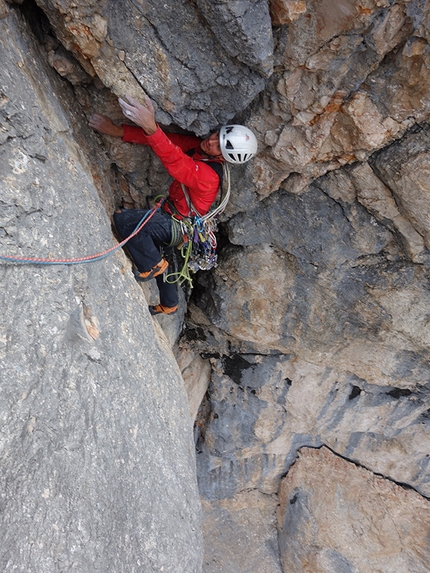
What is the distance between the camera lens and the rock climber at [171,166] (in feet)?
9.84

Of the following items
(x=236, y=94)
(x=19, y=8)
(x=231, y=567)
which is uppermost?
(x=236, y=94)

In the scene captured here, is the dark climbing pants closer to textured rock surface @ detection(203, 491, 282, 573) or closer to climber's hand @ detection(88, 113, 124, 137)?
climber's hand @ detection(88, 113, 124, 137)

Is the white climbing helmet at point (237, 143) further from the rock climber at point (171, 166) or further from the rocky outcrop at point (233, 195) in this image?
the rocky outcrop at point (233, 195)

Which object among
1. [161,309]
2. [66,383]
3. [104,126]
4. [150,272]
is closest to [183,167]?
[104,126]

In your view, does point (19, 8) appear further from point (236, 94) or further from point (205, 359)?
point (205, 359)

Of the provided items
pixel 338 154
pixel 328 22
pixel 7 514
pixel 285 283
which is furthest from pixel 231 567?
pixel 328 22

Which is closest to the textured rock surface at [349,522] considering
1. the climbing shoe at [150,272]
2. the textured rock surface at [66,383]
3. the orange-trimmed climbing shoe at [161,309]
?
the orange-trimmed climbing shoe at [161,309]

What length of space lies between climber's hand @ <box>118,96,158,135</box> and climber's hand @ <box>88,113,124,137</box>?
1.43 ft

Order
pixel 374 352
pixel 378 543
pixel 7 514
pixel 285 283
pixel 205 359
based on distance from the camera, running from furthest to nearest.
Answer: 1. pixel 378 543
2. pixel 205 359
3. pixel 374 352
4. pixel 285 283
5. pixel 7 514

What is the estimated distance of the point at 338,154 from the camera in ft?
11.5

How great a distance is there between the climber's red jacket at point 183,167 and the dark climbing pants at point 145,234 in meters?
0.21

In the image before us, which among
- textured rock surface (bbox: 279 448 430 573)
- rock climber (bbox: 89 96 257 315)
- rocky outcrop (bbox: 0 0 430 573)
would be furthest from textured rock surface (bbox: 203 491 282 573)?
rock climber (bbox: 89 96 257 315)

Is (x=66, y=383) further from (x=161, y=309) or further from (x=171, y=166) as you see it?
(x=161, y=309)

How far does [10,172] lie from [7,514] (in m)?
1.93
